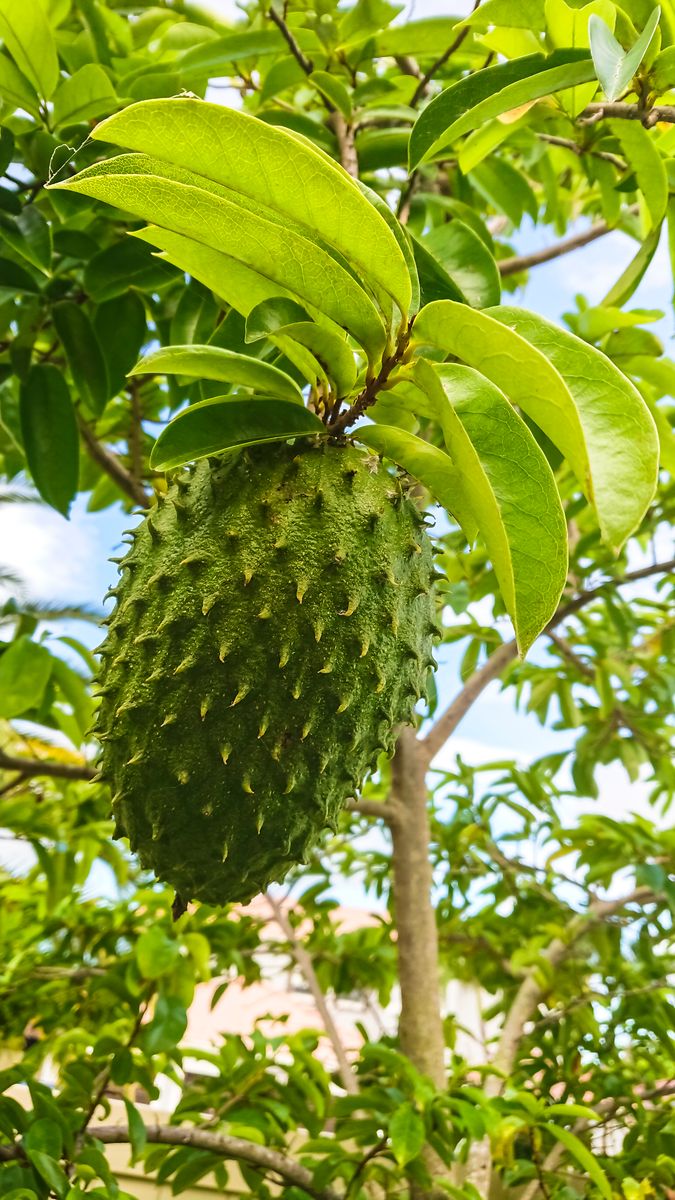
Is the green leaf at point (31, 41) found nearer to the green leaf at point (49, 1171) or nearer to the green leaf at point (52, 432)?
the green leaf at point (52, 432)

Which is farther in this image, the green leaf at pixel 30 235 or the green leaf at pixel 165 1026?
the green leaf at pixel 165 1026

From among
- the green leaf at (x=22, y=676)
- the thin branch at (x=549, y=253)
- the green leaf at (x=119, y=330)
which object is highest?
the thin branch at (x=549, y=253)

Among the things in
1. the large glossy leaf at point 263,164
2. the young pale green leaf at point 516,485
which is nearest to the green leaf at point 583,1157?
the young pale green leaf at point 516,485

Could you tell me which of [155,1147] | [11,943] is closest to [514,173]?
[155,1147]

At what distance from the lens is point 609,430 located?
66 centimetres

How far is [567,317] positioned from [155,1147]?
5.89 feet

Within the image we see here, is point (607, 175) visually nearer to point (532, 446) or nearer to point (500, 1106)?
point (532, 446)

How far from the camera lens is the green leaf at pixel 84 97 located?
4.20 feet

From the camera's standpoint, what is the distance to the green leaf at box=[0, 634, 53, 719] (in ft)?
5.41

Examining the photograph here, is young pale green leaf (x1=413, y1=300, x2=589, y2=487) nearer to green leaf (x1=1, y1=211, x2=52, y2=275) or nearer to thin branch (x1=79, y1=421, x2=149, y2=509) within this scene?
green leaf (x1=1, y1=211, x2=52, y2=275)

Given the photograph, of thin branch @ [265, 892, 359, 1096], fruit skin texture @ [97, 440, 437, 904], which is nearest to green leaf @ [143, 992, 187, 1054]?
thin branch @ [265, 892, 359, 1096]

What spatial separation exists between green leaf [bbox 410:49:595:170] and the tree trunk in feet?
4.68

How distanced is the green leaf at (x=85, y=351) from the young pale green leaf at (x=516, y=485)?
0.93 metres

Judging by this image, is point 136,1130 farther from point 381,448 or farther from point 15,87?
point 15,87
